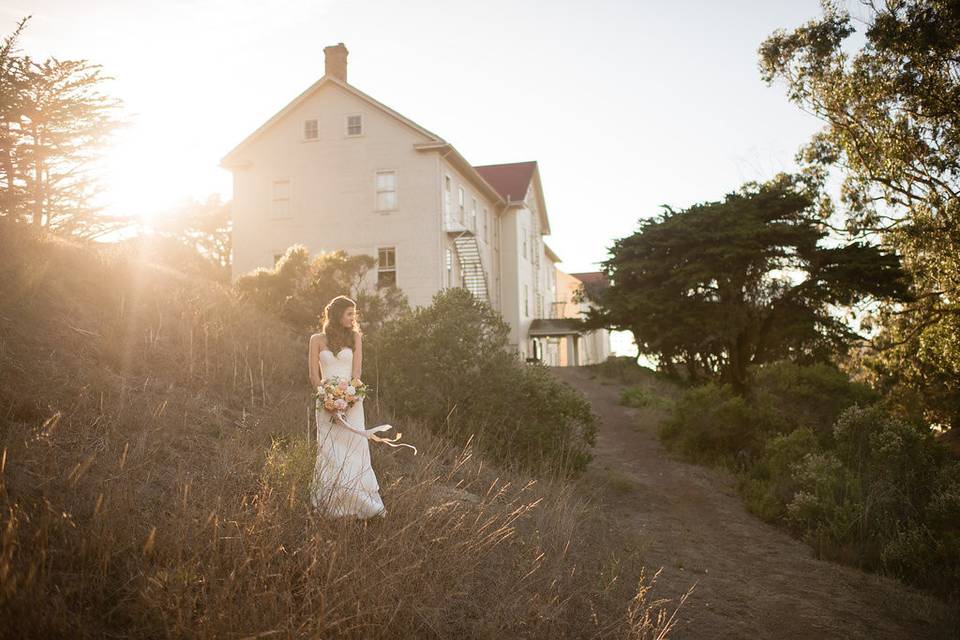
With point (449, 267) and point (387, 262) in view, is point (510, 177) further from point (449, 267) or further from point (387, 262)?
point (387, 262)

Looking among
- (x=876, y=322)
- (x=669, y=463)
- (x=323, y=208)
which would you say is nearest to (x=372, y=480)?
(x=669, y=463)

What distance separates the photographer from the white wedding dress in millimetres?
5773

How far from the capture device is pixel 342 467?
6.07 metres

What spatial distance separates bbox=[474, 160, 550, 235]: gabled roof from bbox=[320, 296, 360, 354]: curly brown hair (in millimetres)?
27424

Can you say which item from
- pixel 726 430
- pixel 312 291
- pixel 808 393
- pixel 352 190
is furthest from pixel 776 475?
pixel 352 190

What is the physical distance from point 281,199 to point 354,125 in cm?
389

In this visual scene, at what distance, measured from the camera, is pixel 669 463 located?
15188mm

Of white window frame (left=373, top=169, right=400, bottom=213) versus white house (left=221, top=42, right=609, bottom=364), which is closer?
white house (left=221, top=42, right=609, bottom=364)

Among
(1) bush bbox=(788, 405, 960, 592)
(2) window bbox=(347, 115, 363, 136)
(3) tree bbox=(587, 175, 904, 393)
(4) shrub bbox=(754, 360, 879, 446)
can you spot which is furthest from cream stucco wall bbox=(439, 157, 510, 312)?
(1) bush bbox=(788, 405, 960, 592)

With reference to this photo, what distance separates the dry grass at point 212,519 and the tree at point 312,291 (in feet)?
14.6

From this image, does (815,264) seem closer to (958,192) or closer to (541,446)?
(958,192)

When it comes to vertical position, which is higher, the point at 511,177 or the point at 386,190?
the point at 511,177

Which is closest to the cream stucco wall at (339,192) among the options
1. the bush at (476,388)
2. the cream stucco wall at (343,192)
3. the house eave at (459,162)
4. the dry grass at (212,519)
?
the cream stucco wall at (343,192)

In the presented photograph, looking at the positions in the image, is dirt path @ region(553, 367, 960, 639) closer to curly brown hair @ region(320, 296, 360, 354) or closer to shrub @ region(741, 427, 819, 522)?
shrub @ region(741, 427, 819, 522)
